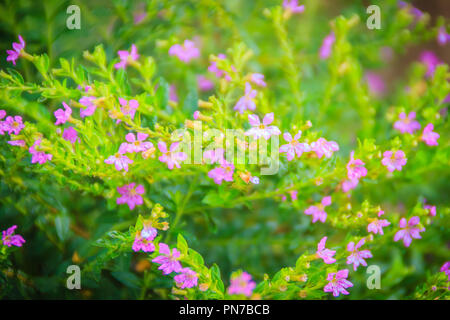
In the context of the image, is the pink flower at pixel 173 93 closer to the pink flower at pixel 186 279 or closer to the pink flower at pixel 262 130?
the pink flower at pixel 262 130

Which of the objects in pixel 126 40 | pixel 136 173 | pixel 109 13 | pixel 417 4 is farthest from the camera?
pixel 417 4

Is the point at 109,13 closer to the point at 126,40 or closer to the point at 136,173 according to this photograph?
the point at 126,40

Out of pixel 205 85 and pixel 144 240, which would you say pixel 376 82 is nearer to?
pixel 205 85

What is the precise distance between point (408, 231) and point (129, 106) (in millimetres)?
1136

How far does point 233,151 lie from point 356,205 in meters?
1.04

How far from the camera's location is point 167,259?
3.87 feet

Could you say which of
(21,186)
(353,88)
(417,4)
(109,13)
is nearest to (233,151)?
(21,186)

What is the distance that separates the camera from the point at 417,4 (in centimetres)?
304

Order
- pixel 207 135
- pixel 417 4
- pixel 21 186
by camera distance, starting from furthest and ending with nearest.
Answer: pixel 417 4, pixel 21 186, pixel 207 135

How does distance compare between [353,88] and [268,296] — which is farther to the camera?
[353,88]

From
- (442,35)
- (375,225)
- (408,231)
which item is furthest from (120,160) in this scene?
(442,35)

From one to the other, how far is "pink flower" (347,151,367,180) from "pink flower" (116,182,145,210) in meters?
0.75

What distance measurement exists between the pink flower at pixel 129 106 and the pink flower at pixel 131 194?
0.89 feet

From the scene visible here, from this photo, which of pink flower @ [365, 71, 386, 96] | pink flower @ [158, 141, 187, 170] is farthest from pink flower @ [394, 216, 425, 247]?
pink flower @ [365, 71, 386, 96]
